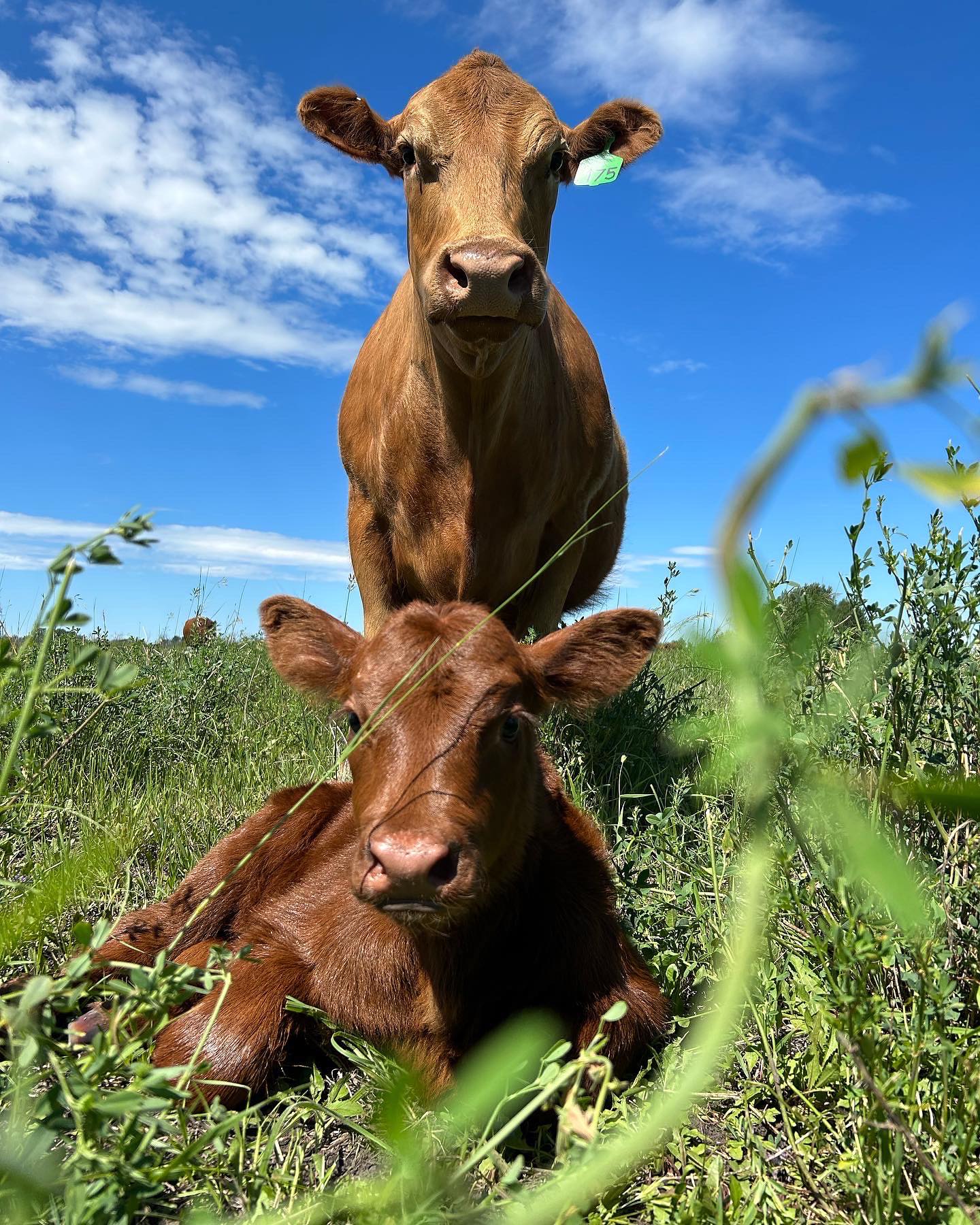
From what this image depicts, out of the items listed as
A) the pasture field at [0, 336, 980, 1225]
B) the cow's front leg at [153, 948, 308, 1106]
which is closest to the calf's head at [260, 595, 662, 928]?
the pasture field at [0, 336, 980, 1225]

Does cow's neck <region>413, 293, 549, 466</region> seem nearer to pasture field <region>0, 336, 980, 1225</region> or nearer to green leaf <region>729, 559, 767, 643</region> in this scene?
pasture field <region>0, 336, 980, 1225</region>

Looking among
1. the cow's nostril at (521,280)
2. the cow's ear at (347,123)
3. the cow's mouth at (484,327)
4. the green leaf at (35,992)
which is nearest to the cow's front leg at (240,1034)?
the green leaf at (35,992)

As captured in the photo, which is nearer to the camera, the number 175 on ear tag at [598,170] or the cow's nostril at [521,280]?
the cow's nostril at [521,280]

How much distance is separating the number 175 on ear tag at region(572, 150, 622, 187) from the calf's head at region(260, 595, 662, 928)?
3.20 m

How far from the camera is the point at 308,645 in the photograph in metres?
3.25

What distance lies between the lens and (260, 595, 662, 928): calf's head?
2.21 m

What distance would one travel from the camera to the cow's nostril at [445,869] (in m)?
2.15

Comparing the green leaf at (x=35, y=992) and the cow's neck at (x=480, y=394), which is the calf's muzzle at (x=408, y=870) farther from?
the cow's neck at (x=480, y=394)

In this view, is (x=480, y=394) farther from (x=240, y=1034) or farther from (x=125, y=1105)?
(x=125, y=1105)

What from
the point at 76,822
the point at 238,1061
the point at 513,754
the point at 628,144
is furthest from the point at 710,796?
the point at 628,144

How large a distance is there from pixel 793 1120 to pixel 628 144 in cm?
509

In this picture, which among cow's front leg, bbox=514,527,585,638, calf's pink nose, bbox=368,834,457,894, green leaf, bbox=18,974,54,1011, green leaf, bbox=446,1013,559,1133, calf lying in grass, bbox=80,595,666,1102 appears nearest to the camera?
green leaf, bbox=18,974,54,1011

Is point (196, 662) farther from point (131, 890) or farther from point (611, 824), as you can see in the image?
point (611, 824)

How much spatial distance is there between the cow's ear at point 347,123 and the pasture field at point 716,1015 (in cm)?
366
